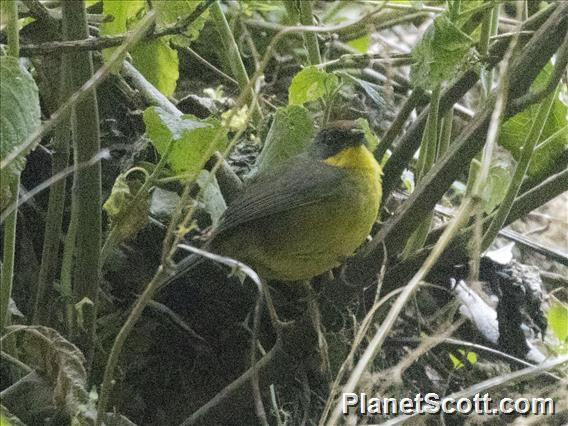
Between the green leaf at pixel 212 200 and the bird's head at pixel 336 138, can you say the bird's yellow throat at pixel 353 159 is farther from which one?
the green leaf at pixel 212 200

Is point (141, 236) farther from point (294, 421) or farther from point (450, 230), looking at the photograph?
point (450, 230)

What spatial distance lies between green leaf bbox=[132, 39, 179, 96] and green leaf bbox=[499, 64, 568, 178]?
0.80 m

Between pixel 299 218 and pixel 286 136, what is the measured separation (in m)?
0.20

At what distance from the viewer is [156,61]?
1.99 metres

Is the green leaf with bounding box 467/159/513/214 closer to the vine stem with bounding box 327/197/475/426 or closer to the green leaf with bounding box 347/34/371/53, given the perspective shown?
the vine stem with bounding box 327/197/475/426

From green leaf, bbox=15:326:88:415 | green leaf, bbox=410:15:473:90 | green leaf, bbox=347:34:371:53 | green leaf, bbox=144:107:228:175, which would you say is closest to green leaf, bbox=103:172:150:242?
green leaf, bbox=144:107:228:175

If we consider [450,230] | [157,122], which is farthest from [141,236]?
[450,230]

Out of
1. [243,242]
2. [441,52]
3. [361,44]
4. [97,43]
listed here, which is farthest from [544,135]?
[361,44]

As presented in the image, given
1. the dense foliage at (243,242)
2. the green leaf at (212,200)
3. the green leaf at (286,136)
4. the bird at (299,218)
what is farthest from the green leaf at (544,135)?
the green leaf at (212,200)

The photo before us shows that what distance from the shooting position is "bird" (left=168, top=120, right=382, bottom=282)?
74.2 inches

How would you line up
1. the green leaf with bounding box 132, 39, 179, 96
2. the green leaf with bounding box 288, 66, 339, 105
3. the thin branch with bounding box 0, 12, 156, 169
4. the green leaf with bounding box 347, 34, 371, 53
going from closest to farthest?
the thin branch with bounding box 0, 12, 156, 169 < the green leaf with bounding box 288, 66, 339, 105 < the green leaf with bounding box 132, 39, 179, 96 < the green leaf with bounding box 347, 34, 371, 53

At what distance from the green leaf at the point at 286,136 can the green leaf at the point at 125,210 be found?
0.37 metres

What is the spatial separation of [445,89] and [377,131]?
30.7 inches

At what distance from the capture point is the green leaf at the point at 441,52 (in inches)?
61.5
